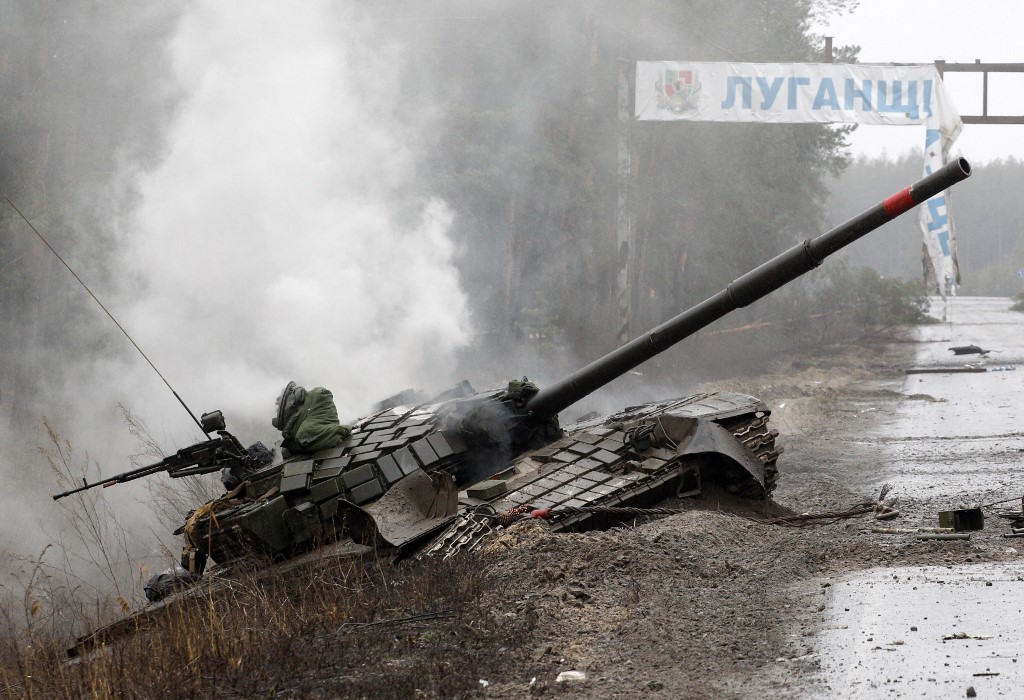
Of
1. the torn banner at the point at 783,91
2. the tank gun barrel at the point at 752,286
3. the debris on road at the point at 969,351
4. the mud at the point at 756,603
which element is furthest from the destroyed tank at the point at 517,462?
the debris on road at the point at 969,351

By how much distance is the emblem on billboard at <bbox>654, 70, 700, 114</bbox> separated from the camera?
1877 centimetres

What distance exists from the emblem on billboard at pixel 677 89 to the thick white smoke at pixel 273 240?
504 centimetres

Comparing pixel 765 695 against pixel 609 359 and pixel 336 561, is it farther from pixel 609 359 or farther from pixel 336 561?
pixel 609 359

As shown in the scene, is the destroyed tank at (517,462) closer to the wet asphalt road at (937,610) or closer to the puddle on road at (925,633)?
the wet asphalt road at (937,610)

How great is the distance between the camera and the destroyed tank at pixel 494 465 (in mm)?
8234

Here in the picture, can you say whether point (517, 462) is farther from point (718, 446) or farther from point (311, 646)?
point (311, 646)

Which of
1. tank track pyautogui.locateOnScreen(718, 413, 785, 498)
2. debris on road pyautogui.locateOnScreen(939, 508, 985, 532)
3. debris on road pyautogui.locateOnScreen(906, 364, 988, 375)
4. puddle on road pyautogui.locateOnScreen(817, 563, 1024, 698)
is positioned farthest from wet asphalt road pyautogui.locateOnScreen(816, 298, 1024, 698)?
debris on road pyautogui.locateOnScreen(906, 364, 988, 375)

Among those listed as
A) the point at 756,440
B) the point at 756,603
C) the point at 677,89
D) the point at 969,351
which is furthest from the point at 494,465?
the point at 969,351

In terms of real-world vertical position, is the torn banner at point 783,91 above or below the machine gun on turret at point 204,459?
above

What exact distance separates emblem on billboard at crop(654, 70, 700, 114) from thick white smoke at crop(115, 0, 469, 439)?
16.5 feet

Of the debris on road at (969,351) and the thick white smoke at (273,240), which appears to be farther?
the debris on road at (969,351)

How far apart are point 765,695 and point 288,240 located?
1230 centimetres

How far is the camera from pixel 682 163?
28.9 metres

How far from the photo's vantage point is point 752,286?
884 cm
